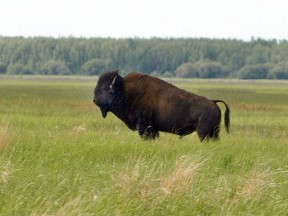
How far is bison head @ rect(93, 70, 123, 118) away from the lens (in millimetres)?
14809

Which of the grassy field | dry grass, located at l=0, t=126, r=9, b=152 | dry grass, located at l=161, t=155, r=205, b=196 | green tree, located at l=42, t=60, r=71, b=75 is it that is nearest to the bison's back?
the grassy field

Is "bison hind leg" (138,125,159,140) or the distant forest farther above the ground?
"bison hind leg" (138,125,159,140)

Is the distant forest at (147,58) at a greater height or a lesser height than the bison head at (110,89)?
lesser

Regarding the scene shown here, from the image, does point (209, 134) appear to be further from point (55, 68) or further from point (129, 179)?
point (55, 68)

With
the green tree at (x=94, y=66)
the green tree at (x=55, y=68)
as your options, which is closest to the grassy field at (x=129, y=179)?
the green tree at (x=94, y=66)

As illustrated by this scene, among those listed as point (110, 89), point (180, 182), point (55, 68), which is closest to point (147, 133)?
point (110, 89)

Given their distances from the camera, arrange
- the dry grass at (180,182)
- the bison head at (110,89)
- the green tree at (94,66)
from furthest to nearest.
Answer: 1. the green tree at (94,66)
2. the bison head at (110,89)
3. the dry grass at (180,182)

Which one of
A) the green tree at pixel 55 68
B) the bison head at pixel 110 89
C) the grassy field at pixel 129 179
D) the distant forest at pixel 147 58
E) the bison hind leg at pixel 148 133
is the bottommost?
the green tree at pixel 55 68

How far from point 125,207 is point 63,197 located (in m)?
0.75

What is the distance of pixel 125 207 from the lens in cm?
734

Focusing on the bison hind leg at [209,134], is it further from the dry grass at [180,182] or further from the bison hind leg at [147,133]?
the dry grass at [180,182]

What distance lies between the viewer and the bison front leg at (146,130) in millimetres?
14462

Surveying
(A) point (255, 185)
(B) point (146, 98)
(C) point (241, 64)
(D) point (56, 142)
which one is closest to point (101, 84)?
(B) point (146, 98)

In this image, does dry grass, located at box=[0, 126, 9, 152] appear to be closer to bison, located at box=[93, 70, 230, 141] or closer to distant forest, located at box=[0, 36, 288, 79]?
bison, located at box=[93, 70, 230, 141]
